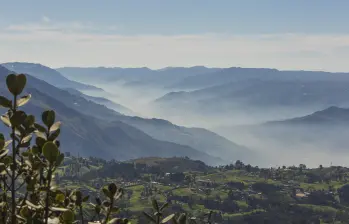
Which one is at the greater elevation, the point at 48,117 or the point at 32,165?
the point at 48,117

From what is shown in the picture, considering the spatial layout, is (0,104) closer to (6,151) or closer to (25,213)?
(6,151)

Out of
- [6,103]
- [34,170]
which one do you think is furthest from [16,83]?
[34,170]

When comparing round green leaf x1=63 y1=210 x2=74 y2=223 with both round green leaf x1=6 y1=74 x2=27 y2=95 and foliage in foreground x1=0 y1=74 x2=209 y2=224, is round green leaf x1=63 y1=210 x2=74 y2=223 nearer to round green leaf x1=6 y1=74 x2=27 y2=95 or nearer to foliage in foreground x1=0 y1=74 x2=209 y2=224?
foliage in foreground x1=0 y1=74 x2=209 y2=224

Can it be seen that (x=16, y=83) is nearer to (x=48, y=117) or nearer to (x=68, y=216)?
(x=48, y=117)

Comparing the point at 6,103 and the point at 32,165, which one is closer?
the point at 6,103

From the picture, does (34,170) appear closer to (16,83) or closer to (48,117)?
(48,117)

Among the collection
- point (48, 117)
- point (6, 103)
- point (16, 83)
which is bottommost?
point (48, 117)

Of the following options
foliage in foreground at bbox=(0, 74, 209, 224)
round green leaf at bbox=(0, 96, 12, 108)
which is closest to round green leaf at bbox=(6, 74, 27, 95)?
foliage in foreground at bbox=(0, 74, 209, 224)

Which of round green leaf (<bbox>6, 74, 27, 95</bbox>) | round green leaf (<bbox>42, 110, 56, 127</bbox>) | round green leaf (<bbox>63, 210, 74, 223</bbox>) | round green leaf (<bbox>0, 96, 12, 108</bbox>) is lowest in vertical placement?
round green leaf (<bbox>63, 210, 74, 223</bbox>)

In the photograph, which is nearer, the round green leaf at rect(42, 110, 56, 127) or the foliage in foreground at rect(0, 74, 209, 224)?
the foliage in foreground at rect(0, 74, 209, 224)

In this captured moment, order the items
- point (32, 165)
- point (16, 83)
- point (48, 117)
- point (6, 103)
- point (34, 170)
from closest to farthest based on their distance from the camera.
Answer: point (16, 83) → point (48, 117) → point (6, 103) → point (32, 165) → point (34, 170)

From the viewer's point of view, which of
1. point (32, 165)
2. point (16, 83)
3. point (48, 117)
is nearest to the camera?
point (16, 83)
